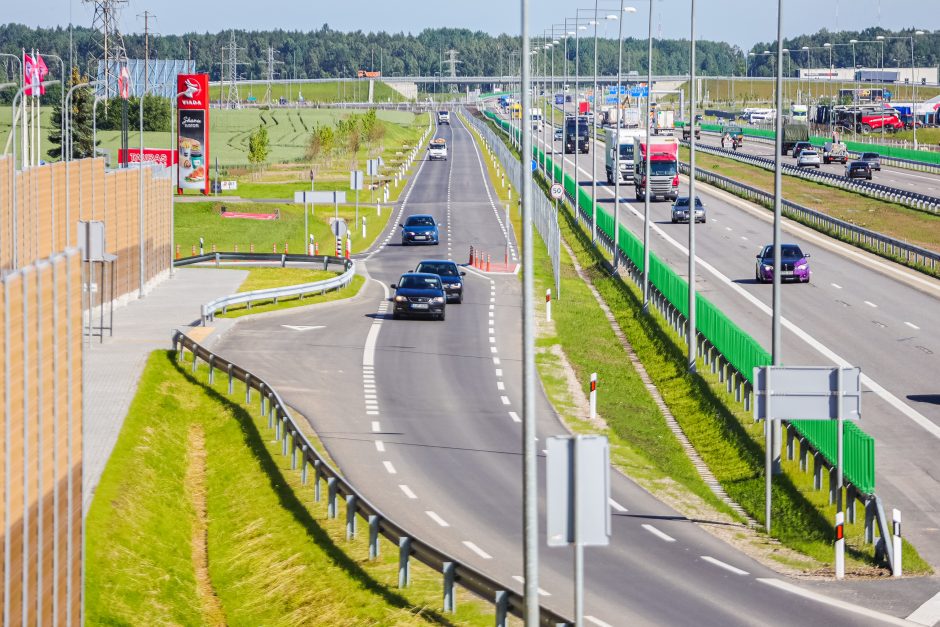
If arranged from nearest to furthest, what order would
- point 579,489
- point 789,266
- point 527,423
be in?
point 579,489 < point 527,423 < point 789,266

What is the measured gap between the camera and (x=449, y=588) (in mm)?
19578

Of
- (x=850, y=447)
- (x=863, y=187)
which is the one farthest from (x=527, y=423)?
(x=863, y=187)

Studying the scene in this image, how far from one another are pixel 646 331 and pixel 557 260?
313 inches

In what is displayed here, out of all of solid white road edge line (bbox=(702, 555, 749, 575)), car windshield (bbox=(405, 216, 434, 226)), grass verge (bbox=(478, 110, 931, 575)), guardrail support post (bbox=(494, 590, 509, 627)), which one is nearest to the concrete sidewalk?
guardrail support post (bbox=(494, 590, 509, 627))

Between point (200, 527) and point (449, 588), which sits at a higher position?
point (449, 588)

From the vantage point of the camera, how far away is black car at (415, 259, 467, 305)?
2169 inches

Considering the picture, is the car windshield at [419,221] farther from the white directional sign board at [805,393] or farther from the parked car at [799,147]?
the parked car at [799,147]

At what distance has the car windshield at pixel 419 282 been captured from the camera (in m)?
51.5

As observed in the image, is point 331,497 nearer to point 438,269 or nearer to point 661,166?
point 438,269

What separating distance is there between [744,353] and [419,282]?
1616 cm

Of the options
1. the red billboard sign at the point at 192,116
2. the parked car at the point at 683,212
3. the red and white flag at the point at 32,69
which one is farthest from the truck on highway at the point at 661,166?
the red and white flag at the point at 32,69

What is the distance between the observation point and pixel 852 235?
244 feet

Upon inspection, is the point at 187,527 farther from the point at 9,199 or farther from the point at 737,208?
the point at 737,208

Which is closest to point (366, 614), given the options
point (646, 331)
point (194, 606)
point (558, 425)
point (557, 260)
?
point (194, 606)
